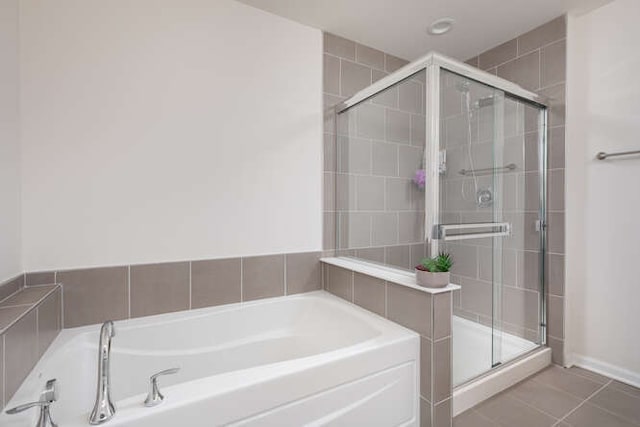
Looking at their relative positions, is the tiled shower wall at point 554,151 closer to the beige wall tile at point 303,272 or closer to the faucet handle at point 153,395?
the beige wall tile at point 303,272

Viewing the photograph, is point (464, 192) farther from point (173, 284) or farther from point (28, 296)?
point (28, 296)

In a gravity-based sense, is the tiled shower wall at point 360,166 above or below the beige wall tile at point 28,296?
above

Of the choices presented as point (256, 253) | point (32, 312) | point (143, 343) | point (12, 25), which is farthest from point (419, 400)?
point (12, 25)

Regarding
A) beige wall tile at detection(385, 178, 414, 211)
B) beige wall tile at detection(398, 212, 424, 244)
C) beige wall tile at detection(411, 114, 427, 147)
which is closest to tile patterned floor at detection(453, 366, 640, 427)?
beige wall tile at detection(398, 212, 424, 244)

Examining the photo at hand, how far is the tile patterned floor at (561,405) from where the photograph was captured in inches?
58.4

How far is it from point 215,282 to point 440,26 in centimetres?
236

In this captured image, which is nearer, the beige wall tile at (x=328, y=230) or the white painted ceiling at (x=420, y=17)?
the white painted ceiling at (x=420, y=17)

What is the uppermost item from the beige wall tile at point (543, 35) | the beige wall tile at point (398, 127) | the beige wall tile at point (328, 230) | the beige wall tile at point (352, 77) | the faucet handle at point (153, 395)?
the beige wall tile at point (543, 35)

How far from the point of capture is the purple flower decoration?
1639 mm

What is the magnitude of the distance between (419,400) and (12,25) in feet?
8.18

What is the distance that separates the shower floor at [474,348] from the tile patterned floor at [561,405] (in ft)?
0.52

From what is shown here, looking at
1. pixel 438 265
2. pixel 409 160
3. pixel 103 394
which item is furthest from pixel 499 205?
pixel 103 394

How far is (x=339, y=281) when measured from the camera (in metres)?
1.97

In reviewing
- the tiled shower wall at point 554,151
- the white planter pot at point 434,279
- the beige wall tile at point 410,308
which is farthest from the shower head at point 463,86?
the beige wall tile at point 410,308
